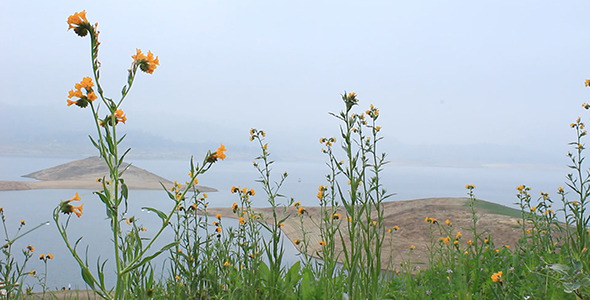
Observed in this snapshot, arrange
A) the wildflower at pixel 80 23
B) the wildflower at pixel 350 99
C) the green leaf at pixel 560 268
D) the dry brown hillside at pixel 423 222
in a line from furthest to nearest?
the dry brown hillside at pixel 423 222 → the wildflower at pixel 350 99 → the wildflower at pixel 80 23 → the green leaf at pixel 560 268

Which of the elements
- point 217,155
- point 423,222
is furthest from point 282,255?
point 423,222

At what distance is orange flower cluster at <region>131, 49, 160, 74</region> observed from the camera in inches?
42.9

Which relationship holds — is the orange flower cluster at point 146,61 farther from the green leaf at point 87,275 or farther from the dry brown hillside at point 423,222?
the dry brown hillside at point 423,222

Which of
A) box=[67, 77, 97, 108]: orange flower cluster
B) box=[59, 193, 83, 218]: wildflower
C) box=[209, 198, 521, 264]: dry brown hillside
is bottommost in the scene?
box=[209, 198, 521, 264]: dry brown hillside

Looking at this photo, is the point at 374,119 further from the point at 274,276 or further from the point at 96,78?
the point at 96,78

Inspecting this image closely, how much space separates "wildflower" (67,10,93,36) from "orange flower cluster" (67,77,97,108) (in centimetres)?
12

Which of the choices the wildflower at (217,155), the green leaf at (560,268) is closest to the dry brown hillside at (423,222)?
the wildflower at (217,155)

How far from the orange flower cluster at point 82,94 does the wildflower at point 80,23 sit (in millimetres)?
117

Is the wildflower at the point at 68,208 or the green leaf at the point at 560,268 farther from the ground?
the wildflower at the point at 68,208

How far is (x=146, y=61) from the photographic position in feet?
3.62

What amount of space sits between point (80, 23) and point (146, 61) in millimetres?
173

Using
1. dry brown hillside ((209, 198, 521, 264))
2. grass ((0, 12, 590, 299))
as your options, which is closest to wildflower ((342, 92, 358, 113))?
grass ((0, 12, 590, 299))

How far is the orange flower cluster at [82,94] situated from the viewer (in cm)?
102

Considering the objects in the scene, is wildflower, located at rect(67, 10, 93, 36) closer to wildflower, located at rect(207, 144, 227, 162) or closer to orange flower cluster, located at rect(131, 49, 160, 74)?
orange flower cluster, located at rect(131, 49, 160, 74)
